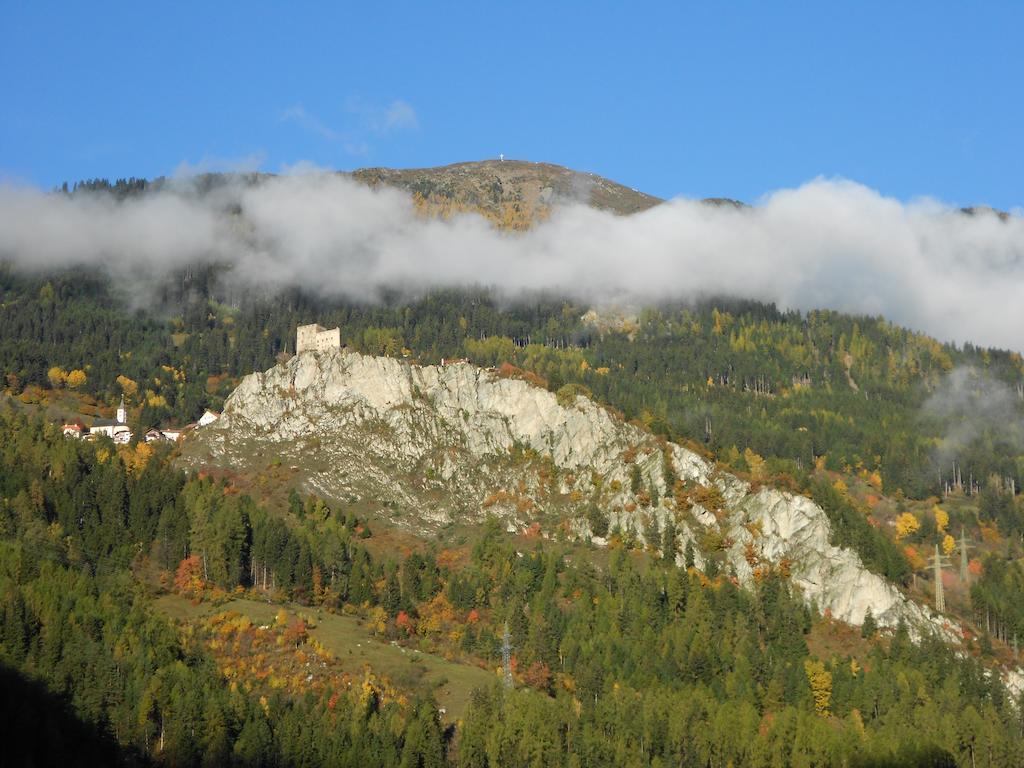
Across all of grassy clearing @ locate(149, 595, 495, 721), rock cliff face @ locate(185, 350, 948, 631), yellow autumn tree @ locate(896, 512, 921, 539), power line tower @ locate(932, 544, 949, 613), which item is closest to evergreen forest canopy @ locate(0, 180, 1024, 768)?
yellow autumn tree @ locate(896, 512, 921, 539)

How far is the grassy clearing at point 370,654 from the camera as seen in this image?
128m

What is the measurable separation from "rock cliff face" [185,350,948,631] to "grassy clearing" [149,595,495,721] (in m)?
27.2

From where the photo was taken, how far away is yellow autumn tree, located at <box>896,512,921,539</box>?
600 feet

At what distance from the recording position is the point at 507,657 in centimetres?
12656

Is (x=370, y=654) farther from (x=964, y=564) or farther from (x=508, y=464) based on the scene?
(x=964, y=564)

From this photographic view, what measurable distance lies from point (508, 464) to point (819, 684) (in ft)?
188

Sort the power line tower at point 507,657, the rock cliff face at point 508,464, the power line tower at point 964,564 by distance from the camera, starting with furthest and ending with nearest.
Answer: the power line tower at point 964,564, the rock cliff face at point 508,464, the power line tower at point 507,657

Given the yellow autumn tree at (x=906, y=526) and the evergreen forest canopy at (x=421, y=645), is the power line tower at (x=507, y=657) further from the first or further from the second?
the yellow autumn tree at (x=906, y=526)

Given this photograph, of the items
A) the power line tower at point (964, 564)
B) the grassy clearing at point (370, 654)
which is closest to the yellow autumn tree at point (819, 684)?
the grassy clearing at point (370, 654)

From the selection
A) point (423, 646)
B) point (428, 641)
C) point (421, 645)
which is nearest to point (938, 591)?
point (428, 641)

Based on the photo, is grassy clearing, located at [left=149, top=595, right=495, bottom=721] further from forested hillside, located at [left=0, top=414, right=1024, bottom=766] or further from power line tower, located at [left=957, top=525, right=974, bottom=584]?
power line tower, located at [left=957, top=525, right=974, bottom=584]

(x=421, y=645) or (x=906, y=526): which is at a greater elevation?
(x=906, y=526)

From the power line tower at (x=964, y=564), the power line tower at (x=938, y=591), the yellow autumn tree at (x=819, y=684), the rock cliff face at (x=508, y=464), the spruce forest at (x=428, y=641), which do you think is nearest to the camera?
the spruce forest at (x=428, y=641)

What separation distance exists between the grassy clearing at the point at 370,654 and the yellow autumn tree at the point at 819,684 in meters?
32.5
